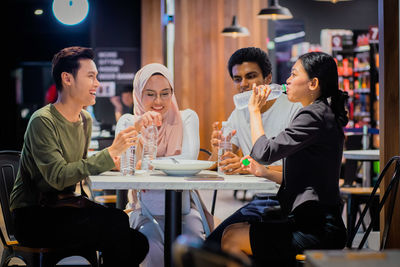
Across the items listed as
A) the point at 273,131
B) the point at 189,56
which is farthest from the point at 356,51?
the point at 273,131

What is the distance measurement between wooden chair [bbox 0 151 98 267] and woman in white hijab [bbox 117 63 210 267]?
542 millimetres

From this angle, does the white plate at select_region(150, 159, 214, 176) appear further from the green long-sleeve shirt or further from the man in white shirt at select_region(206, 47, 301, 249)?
the man in white shirt at select_region(206, 47, 301, 249)

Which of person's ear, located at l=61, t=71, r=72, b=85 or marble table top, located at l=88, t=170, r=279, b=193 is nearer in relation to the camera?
marble table top, located at l=88, t=170, r=279, b=193

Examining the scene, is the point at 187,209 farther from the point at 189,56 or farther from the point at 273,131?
the point at 189,56

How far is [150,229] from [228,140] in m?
0.68

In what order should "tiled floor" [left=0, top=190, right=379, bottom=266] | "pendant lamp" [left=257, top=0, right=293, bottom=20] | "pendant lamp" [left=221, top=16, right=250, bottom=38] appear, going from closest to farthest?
"tiled floor" [left=0, top=190, right=379, bottom=266], "pendant lamp" [left=257, top=0, right=293, bottom=20], "pendant lamp" [left=221, top=16, right=250, bottom=38]

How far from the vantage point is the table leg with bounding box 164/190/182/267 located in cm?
259

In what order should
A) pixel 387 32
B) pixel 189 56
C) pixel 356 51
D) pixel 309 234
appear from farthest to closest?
pixel 356 51
pixel 189 56
pixel 387 32
pixel 309 234

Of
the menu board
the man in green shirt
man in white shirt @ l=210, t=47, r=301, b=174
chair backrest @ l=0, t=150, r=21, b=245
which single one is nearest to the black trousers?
the man in green shirt

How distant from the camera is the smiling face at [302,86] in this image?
8.13ft

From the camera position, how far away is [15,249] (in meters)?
2.65

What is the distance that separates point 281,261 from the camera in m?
2.28

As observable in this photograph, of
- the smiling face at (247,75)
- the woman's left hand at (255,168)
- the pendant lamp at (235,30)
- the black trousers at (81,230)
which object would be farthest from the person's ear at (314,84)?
the pendant lamp at (235,30)

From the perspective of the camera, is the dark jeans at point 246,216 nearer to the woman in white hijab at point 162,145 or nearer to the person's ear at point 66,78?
the woman in white hijab at point 162,145
